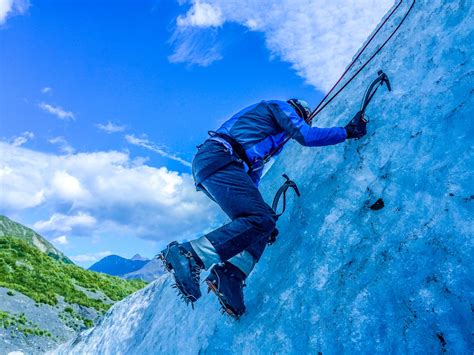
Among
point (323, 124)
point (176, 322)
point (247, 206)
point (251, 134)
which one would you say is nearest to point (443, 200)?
point (247, 206)

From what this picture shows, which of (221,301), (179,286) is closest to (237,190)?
(179,286)

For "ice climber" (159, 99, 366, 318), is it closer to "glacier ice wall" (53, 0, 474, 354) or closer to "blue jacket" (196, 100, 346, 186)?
"blue jacket" (196, 100, 346, 186)

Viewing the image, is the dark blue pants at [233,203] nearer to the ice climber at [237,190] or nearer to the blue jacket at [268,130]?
the ice climber at [237,190]

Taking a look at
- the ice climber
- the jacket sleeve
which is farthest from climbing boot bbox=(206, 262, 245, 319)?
the jacket sleeve

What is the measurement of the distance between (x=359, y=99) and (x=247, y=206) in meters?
3.16

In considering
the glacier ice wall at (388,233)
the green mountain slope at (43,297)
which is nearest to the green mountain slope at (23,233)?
the green mountain slope at (43,297)

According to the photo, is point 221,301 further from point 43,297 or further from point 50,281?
point 50,281

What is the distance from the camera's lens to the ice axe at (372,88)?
565 cm

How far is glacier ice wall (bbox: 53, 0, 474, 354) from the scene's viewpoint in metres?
3.64

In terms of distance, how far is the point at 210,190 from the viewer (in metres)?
5.14

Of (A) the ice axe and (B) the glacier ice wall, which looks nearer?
(B) the glacier ice wall

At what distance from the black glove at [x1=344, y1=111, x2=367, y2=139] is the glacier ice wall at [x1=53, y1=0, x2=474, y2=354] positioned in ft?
0.47

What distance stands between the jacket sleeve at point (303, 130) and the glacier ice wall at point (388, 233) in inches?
21.8

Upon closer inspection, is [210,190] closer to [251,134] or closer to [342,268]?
[251,134]
